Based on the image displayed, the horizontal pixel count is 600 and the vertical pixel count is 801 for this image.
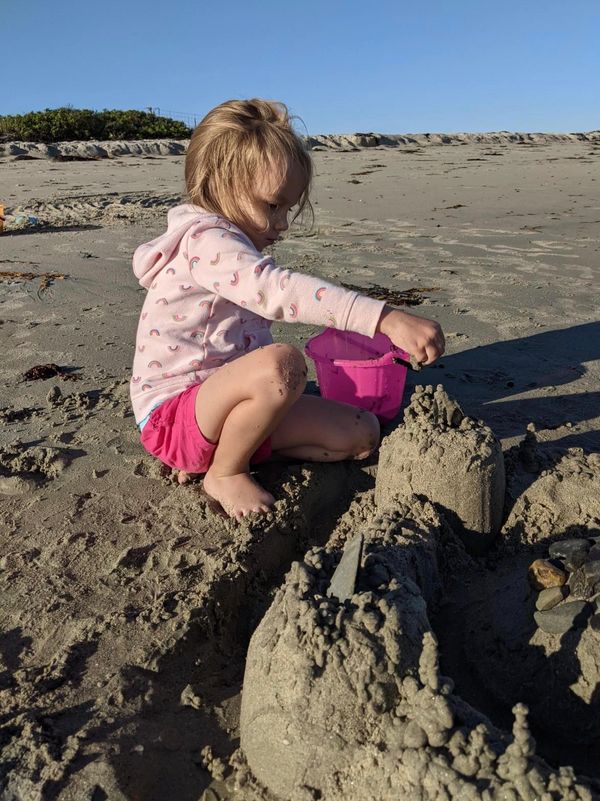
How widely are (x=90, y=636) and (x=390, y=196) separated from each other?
783 cm

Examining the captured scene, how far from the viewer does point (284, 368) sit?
7.35 ft

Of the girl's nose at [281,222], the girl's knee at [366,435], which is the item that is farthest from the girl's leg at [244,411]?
the girl's nose at [281,222]

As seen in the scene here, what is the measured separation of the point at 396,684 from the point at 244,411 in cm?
115

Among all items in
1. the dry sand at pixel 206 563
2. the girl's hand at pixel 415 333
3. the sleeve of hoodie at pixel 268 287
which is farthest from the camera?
the sleeve of hoodie at pixel 268 287

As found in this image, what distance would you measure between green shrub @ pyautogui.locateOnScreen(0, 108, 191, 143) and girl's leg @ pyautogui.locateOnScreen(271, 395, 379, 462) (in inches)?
660

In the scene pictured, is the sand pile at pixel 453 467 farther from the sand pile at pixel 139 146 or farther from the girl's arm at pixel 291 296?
the sand pile at pixel 139 146

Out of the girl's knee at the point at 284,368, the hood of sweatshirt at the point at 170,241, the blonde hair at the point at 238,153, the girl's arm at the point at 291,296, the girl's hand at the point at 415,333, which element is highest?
the blonde hair at the point at 238,153

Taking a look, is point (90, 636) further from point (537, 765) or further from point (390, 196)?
point (390, 196)

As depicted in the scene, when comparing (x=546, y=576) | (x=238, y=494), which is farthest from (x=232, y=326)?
(x=546, y=576)

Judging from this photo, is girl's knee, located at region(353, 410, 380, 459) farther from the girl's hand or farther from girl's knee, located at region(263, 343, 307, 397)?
the girl's hand

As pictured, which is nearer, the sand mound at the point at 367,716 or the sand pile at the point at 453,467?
the sand mound at the point at 367,716

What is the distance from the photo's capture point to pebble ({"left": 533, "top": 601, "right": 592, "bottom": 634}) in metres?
1.56

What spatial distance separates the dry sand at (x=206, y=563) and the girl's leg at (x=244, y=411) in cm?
10

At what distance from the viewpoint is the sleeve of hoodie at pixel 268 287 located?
2012mm
